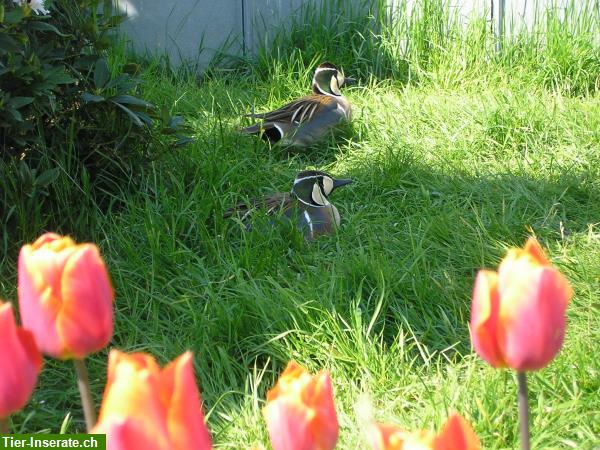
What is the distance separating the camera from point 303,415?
1.02 meters

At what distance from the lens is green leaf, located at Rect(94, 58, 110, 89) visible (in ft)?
11.3

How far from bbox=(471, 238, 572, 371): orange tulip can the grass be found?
194 mm

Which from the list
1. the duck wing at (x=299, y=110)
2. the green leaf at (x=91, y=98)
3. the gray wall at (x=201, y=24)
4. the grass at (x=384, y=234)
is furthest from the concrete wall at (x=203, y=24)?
the green leaf at (x=91, y=98)

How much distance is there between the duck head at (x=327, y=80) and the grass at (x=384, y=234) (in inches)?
7.6

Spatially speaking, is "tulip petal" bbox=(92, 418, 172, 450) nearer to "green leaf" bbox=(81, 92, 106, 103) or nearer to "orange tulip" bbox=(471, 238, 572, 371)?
"orange tulip" bbox=(471, 238, 572, 371)

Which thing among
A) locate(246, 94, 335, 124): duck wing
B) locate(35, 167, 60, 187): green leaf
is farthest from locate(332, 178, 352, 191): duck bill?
locate(35, 167, 60, 187): green leaf

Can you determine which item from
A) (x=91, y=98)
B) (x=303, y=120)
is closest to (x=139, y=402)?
(x=91, y=98)

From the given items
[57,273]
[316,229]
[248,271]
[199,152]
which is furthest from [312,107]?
[57,273]

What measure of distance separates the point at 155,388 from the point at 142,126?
9.61 ft

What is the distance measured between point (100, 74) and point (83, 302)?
2.55 meters

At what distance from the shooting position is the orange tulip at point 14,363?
0.97 meters

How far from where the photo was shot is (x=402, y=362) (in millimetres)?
2574

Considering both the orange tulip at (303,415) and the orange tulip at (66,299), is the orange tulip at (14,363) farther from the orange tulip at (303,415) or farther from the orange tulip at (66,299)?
the orange tulip at (303,415)

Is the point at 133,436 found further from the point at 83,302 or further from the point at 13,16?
the point at 13,16
